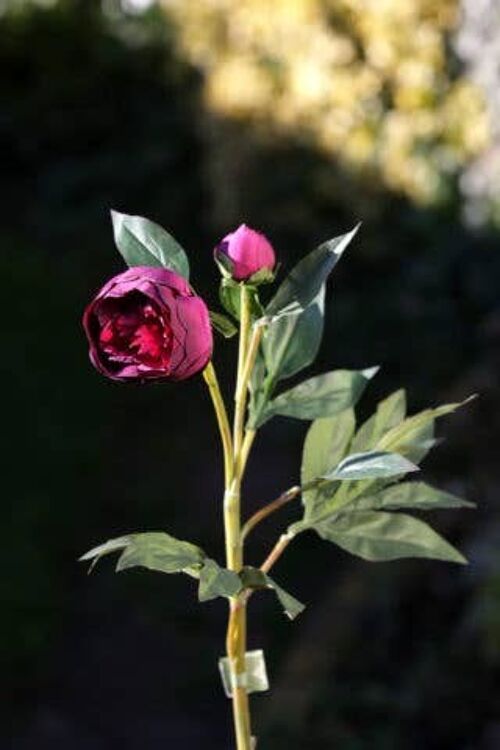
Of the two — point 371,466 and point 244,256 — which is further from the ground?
point 244,256

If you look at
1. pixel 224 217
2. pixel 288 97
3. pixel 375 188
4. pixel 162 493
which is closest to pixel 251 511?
pixel 162 493

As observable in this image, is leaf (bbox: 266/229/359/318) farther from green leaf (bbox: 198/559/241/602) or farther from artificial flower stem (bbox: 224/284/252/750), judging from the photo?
green leaf (bbox: 198/559/241/602)

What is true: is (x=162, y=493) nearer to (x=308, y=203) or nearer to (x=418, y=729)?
(x=308, y=203)

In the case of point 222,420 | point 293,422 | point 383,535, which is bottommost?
point 293,422

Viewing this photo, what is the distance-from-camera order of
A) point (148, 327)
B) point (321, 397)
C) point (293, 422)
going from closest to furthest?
point (148, 327) → point (321, 397) → point (293, 422)

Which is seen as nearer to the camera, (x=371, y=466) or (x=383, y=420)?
(x=371, y=466)

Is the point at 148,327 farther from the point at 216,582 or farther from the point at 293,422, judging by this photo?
the point at 293,422

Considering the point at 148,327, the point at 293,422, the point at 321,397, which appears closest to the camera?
the point at 148,327

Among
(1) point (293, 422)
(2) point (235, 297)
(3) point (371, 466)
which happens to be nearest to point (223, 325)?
→ (2) point (235, 297)
